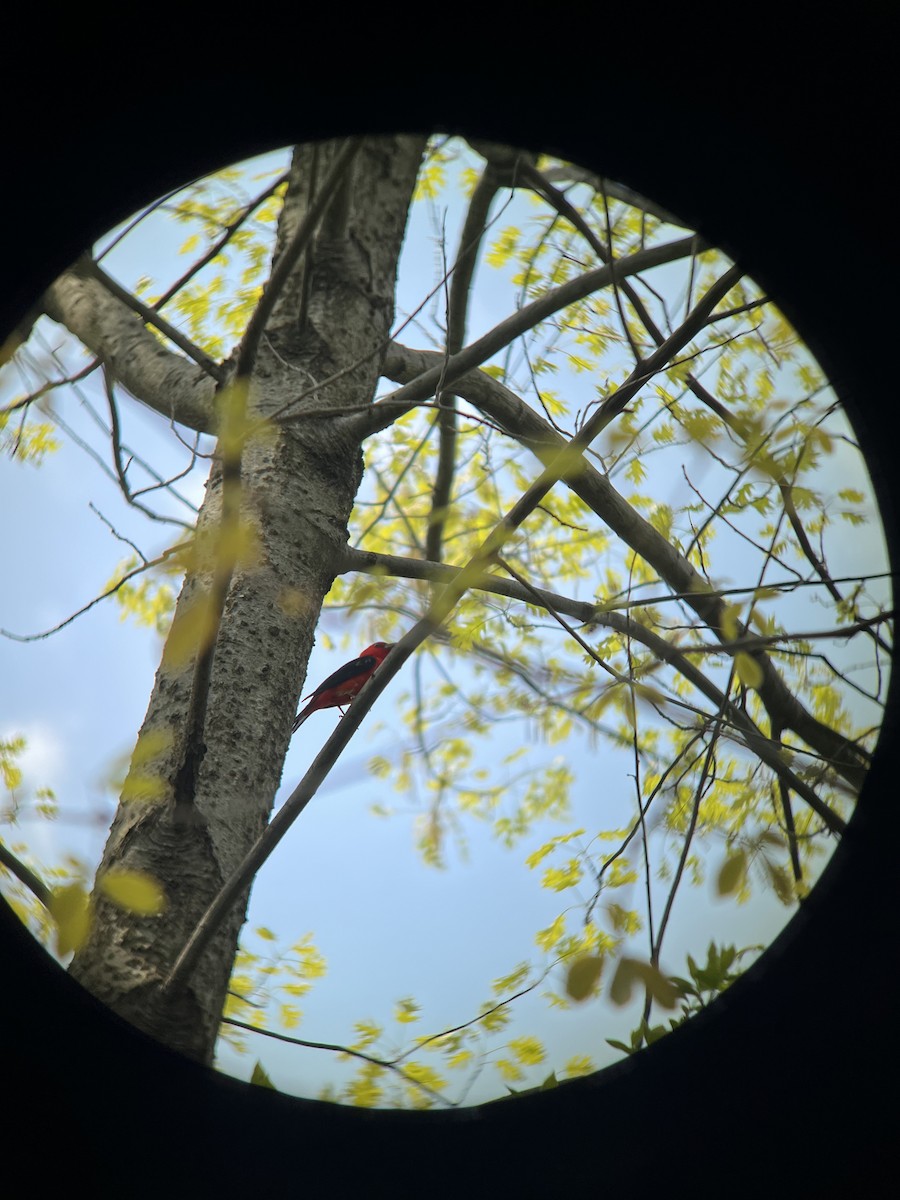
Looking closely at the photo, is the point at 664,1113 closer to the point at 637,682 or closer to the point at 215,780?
the point at 637,682

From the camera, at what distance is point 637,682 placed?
1296mm

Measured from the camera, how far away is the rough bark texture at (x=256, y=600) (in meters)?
1.09

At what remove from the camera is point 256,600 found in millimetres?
1376

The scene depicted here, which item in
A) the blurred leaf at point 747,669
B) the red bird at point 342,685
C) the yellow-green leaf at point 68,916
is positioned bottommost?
the yellow-green leaf at point 68,916

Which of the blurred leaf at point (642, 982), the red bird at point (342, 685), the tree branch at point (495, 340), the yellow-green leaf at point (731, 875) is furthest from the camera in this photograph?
the red bird at point (342, 685)

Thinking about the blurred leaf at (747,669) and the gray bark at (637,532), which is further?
the gray bark at (637,532)

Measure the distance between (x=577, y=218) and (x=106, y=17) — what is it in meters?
1.08

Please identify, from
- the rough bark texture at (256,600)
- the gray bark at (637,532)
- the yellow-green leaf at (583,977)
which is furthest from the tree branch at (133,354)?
the yellow-green leaf at (583,977)

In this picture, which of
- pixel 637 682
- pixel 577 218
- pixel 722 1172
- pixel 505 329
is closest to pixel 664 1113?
pixel 722 1172

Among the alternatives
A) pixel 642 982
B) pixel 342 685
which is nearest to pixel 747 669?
pixel 642 982

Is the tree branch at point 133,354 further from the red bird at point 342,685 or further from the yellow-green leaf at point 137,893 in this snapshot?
the red bird at point 342,685

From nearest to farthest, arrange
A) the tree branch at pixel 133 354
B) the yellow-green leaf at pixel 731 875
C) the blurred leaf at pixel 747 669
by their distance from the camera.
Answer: the yellow-green leaf at pixel 731 875, the blurred leaf at pixel 747 669, the tree branch at pixel 133 354

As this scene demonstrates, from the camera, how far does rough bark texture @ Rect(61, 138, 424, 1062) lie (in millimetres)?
1091

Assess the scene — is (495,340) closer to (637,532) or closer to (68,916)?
(637,532)
